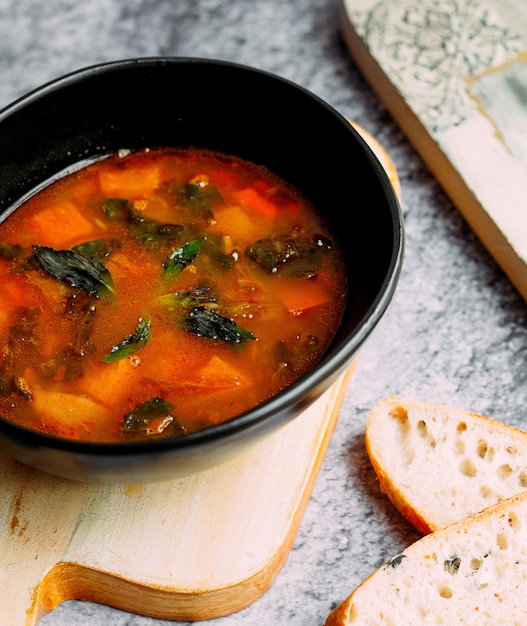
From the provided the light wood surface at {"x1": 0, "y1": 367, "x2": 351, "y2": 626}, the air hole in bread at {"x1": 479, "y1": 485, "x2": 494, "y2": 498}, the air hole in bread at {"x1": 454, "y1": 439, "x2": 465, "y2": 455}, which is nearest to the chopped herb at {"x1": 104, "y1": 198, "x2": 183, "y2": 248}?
the light wood surface at {"x1": 0, "y1": 367, "x2": 351, "y2": 626}

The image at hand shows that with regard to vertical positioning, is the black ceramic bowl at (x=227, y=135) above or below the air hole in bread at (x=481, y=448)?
above

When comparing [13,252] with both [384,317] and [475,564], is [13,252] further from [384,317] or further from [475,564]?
[475,564]

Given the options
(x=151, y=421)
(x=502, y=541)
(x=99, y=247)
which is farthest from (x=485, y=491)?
(x=99, y=247)

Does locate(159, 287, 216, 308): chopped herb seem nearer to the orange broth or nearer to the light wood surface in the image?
the orange broth

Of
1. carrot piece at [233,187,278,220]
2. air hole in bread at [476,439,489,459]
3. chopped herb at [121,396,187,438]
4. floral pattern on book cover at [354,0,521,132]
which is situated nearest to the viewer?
chopped herb at [121,396,187,438]

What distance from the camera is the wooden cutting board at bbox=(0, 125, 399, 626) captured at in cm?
263

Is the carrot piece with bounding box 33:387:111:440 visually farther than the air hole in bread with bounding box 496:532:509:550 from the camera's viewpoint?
No

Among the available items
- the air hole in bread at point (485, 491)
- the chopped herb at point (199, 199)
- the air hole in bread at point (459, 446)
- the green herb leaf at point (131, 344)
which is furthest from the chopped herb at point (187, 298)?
the air hole in bread at point (485, 491)

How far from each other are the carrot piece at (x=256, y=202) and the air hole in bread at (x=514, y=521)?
1.28 metres

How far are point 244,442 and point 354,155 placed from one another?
112 cm

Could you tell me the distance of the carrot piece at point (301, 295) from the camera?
9.46 feet

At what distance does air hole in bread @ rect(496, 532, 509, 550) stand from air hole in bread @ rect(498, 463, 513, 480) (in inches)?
9.6

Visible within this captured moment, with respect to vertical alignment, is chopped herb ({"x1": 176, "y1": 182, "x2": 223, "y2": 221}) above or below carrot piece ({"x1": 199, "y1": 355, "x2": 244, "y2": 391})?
above

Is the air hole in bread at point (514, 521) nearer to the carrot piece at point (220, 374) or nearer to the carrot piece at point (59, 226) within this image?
the carrot piece at point (220, 374)
